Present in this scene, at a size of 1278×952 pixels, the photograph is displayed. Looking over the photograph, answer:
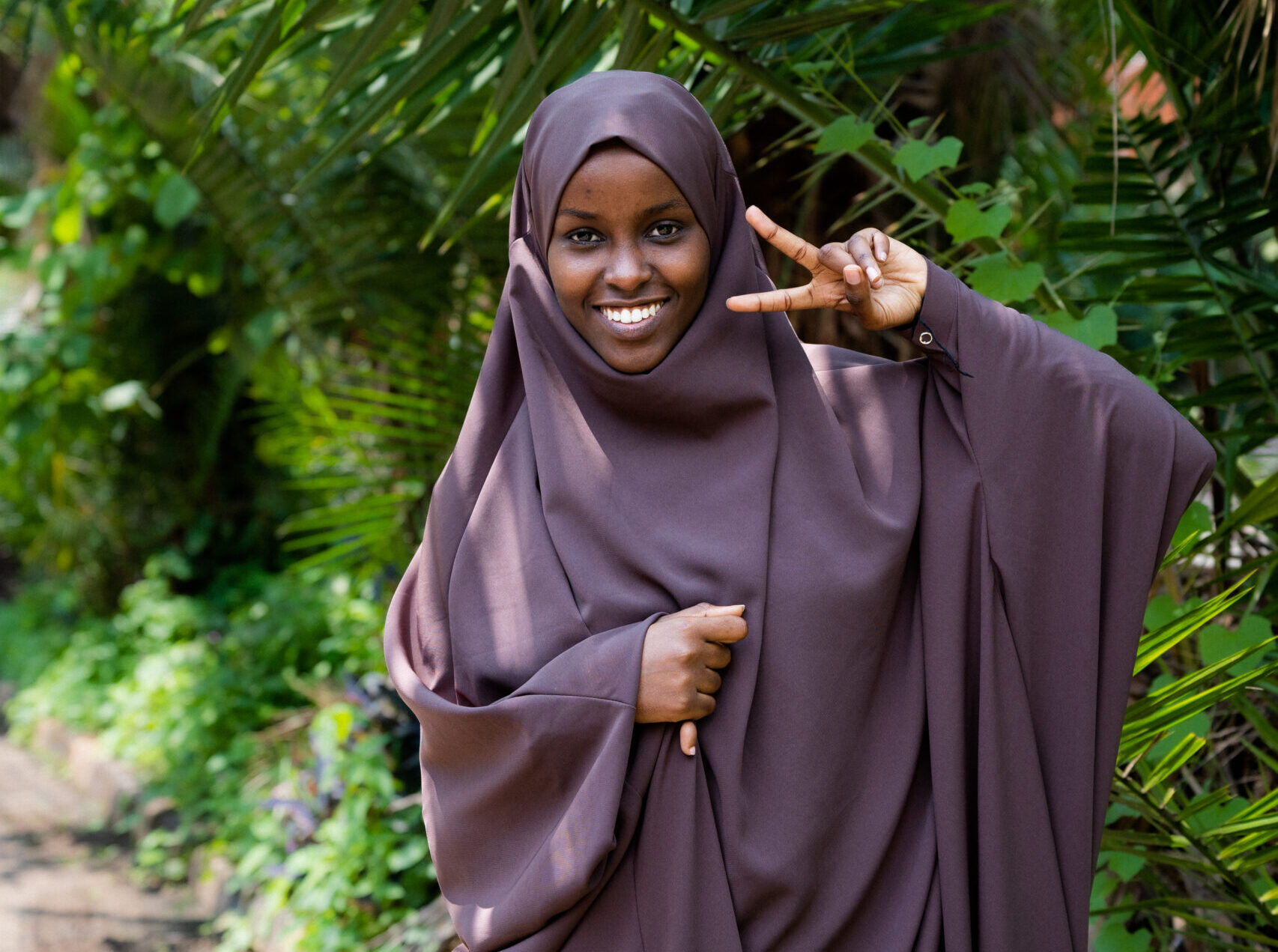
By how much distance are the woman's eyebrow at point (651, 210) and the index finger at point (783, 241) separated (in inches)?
3.3

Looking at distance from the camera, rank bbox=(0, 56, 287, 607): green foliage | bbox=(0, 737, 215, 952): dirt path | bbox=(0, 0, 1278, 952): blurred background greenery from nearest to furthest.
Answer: bbox=(0, 0, 1278, 952): blurred background greenery
bbox=(0, 737, 215, 952): dirt path
bbox=(0, 56, 287, 607): green foliage

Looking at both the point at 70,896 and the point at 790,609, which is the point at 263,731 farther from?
the point at 790,609

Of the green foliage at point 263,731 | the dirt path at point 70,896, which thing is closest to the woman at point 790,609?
the green foliage at point 263,731

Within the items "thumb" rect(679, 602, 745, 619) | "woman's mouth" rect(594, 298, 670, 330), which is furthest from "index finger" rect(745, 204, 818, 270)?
"thumb" rect(679, 602, 745, 619)

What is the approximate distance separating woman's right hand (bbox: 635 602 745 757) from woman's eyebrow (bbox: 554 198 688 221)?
0.47 meters

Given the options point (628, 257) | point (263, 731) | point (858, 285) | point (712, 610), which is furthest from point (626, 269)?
point (263, 731)

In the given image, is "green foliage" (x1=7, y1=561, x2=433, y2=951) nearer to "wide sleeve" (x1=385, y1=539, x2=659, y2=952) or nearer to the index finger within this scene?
"wide sleeve" (x1=385, y1=539, x2=659, y2=952)

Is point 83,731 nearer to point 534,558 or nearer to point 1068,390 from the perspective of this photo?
point 534,558

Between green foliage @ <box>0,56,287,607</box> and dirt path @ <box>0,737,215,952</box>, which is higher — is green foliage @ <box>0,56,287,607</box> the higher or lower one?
the higher one

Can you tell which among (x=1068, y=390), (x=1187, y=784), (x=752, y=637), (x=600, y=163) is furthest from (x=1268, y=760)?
(x=600, y=163)

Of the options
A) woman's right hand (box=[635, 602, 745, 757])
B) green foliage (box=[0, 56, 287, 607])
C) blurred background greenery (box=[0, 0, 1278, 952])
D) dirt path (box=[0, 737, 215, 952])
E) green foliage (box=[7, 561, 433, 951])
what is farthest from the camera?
green foliage (box=[0, 56, 287, 607])

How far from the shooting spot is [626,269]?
1.32 m

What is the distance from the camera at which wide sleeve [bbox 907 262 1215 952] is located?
128 cm

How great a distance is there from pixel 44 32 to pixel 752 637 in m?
4.75
